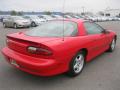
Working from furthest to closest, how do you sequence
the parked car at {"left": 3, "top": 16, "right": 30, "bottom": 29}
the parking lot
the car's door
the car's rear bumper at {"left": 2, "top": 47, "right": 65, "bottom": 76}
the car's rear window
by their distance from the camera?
1. the parked car at {"left": 3, "top": 16, "right": 30, "bottom": 29}
2. the car's door
3. the car's rear window
4. the parking lot
5. the car's rear bumper at {"left": 2, "top": 47, "right": 65, "bottom": 76}

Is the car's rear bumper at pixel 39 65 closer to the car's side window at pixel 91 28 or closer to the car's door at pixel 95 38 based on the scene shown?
the car's door at pixel 95 38

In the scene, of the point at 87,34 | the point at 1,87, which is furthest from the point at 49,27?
the point at 1,87

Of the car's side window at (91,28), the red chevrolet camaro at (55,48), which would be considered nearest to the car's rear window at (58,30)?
the red chevrolet camaro at (55,48)

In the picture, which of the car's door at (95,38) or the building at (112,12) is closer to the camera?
the car's door at (95,38)

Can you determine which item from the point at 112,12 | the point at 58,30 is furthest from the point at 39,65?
the point at 112,12

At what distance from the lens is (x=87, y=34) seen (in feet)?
15.1

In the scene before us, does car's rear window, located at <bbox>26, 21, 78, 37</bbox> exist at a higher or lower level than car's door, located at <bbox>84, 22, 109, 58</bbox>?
higher

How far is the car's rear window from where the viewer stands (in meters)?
4.13

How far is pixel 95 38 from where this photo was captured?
16.0 feet

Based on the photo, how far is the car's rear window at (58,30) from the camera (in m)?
4.13

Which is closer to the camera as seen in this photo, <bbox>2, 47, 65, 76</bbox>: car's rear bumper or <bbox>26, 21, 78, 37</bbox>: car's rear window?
<bbox>2, 47, 65, 76</bbox>: car's rear bumper

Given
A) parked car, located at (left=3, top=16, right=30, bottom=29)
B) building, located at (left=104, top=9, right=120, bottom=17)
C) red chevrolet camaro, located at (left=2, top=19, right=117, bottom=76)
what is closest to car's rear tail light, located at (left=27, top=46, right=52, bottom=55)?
red chevrolet camaro, located at (left=2, top=19, right=117, bottom=76)

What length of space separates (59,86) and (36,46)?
100 centimetres

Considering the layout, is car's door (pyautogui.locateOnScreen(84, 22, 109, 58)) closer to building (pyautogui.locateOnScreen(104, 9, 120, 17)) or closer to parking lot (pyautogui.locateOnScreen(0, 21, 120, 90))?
parking lot (pyautogui.locateOnScreen(0, 21, 120, 90))
